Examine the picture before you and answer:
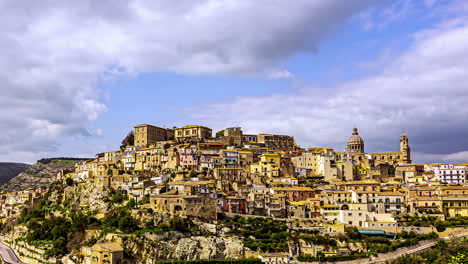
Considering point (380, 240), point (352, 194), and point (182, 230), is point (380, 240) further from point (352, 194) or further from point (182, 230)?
point (182, 230)

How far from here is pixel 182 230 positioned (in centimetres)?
5556

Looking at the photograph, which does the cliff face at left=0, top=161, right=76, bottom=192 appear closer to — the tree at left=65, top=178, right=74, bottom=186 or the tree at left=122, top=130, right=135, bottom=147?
the tree at left=122, top=130, right=135, bottom=147

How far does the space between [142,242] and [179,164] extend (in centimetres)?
2230

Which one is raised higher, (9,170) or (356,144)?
(356,144)

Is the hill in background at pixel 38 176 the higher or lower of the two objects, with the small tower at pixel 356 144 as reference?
lower

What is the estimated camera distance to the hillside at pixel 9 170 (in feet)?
503

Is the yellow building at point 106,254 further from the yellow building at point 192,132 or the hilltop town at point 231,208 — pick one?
the yellow building at point 192,132

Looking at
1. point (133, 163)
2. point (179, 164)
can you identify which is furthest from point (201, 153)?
point (133, 163)

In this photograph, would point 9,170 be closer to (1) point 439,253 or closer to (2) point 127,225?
(2) point 127,225

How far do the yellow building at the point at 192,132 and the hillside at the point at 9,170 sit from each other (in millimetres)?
87454

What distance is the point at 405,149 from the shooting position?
301ft

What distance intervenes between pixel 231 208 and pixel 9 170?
126m

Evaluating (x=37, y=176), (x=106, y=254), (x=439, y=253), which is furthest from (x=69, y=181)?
(x=439, y=253)

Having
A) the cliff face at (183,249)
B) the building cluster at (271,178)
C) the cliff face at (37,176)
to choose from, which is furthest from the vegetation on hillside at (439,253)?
the cliff face at (37,176)
